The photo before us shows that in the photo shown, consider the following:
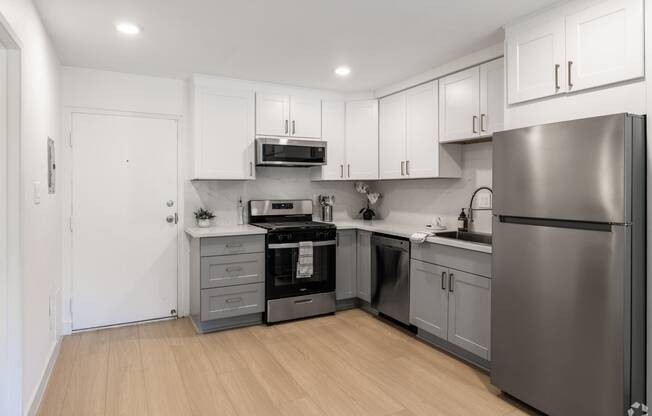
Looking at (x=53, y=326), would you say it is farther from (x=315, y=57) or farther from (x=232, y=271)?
(x=315, y=57)

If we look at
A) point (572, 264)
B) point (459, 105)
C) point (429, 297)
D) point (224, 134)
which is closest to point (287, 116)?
point (224, 134)

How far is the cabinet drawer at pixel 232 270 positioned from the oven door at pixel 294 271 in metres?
0.09

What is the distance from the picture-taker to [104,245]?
11.7 ft

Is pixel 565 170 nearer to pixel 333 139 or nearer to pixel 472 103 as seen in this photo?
pixel 472 103

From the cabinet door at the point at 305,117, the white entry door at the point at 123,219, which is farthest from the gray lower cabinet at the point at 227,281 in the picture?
the cabinet door at the point at 305,117

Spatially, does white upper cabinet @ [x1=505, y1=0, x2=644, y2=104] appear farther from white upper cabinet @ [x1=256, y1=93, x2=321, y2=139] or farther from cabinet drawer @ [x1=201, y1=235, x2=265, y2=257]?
cabinet drawer @ [x1=201, y1=235, x2=265, y2=257]

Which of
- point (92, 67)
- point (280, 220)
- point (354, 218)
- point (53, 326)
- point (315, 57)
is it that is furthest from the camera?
point (354, 218)

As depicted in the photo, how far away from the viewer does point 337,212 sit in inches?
184

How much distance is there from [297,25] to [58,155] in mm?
2259

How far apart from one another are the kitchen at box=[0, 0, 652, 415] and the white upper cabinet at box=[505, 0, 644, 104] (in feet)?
0.04

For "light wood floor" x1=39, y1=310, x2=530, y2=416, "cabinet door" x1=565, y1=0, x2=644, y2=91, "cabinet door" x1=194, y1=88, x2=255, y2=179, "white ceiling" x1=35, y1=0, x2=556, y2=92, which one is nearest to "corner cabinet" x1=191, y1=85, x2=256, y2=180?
"cabinet door" x1=194, y1=88, x2=255, y2=179

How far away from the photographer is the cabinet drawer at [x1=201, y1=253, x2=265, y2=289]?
11.2 feet

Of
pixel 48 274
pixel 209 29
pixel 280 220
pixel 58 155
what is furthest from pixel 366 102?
pixel 48 274

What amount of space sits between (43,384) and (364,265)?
2.70 m
